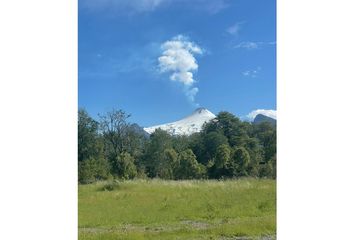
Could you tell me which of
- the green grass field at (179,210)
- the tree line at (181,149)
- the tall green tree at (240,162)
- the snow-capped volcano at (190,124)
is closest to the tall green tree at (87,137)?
the tree line at (181,149)

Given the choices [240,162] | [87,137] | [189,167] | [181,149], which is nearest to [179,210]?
[189,167]

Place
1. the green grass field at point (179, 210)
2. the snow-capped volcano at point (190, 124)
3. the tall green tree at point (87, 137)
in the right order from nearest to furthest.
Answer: the green grass field at point (179, 210), the snow-capped volcano at point (190, 124), the tall green tree at point (87, 137)

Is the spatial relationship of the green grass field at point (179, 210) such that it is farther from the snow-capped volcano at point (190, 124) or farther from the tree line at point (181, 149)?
the snow-capped volcano at point (190, 124)

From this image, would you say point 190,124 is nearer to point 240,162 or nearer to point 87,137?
point 240,162

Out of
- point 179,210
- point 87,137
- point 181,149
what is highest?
point 87,137
